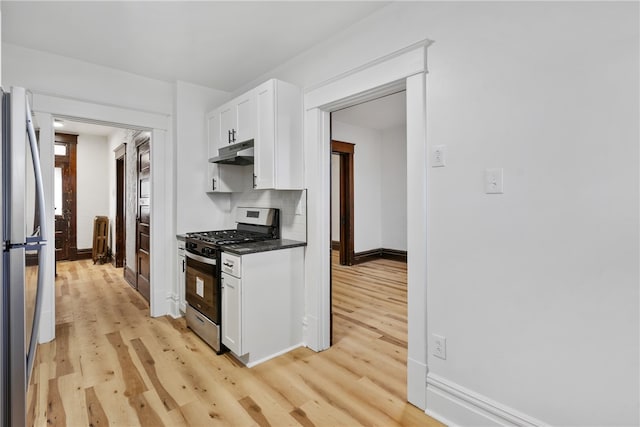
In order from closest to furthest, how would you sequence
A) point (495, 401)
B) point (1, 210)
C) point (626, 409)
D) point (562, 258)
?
point (1, 210) → point (626, 409) → point (562, 258) → point (495, 401)

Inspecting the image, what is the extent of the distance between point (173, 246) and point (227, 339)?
1498 millimetres

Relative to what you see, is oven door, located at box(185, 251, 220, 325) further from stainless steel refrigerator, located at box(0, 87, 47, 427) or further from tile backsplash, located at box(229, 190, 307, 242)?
stainless steel refrigerator, located at box(0, 87, 47, 427)

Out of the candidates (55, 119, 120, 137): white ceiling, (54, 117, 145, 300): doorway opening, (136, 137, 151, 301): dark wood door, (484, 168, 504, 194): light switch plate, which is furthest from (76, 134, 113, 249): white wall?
(484, 168, 504, 194): light switch plate

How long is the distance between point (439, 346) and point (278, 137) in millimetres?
1924

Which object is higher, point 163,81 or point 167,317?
point 163,81

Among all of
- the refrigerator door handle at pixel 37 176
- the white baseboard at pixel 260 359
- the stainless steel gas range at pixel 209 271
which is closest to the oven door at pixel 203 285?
the stainless steel gas range at pixel 209 271

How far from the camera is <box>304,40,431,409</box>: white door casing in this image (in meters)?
1.91

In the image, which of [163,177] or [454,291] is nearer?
[454,291]

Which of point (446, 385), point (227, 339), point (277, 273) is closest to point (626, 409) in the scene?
point (446, 385)

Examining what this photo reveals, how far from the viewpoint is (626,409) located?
4.21ft

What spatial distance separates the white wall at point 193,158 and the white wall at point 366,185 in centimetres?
280

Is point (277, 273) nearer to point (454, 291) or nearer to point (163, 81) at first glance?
point (454, 291)

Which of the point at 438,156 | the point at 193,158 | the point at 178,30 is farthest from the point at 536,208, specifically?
the point at 193,158

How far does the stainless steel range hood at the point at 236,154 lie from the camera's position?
9.48 feet
